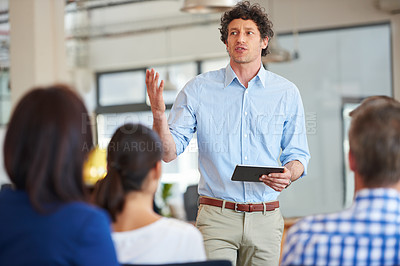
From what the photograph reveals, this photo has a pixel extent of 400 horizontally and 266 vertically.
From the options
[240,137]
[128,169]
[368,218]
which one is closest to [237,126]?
[240,137]

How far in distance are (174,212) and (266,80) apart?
6757 mm

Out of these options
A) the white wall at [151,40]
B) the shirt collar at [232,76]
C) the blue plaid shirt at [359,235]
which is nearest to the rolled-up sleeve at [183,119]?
the shirt collar at [232,76]

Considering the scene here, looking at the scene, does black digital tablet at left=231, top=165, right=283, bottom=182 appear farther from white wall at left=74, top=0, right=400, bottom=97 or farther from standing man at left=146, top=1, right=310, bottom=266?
white wall at left=74, top=0, right=400, bottom=97

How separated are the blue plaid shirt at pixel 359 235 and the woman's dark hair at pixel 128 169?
0.50 metres

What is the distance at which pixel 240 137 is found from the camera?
2846mm

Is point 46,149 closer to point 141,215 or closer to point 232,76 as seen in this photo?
point 141,215

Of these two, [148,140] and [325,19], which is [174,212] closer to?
[325,19]

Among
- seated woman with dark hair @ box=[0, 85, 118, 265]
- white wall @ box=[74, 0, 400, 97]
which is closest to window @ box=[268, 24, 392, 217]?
white wall @ box=[74, 0, 400, 97]

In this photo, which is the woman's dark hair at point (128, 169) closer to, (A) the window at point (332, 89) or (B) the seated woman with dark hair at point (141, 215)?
(B) the seated woman with dark hair at point (141, 215)

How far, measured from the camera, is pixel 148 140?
177 cm

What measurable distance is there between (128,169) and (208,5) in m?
2.77

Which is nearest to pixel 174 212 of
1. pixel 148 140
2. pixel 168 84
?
pixel 168 84

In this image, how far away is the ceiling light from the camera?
425 cm

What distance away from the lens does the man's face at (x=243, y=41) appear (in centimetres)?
292
